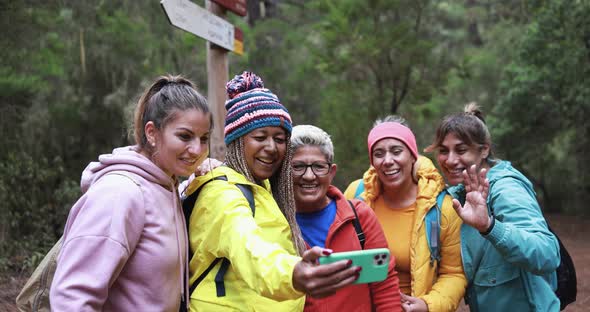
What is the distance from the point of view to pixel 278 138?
7.75ft

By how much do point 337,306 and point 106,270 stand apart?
1.22 m

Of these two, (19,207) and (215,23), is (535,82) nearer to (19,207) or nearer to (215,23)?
(215,23)

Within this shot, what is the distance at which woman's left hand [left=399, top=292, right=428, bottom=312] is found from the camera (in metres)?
2.72

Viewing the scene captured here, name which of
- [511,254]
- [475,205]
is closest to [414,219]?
[475,205]

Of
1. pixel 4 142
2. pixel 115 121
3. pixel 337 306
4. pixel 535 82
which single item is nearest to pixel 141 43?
pixel 115 121

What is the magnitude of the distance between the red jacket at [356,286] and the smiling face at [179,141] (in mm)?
856

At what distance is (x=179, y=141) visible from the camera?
6.68ft

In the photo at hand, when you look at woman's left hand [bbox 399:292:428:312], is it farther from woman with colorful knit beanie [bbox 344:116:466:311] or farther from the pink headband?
the pink headband

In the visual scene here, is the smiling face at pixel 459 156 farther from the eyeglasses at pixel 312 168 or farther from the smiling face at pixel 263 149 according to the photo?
the smiling face at pixel 263 149

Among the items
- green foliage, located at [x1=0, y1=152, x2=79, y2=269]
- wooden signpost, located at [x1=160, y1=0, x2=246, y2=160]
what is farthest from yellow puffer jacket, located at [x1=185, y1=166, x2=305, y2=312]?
green foliage, located at [x1=0, y1=152, x2=79, y2=269]

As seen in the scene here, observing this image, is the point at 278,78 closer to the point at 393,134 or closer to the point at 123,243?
the point at 393,134

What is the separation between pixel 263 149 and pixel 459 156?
1.34 m

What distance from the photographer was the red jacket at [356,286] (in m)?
2.54

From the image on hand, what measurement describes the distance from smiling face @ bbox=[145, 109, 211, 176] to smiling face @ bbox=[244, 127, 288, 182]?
0.89 feet
